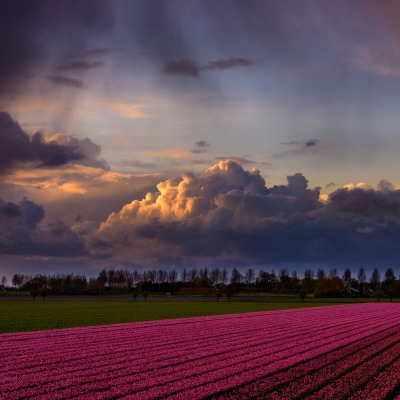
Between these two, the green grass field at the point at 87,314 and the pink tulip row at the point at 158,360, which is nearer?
the pink tulip row at the point at 158,360

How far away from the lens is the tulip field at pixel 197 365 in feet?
56.5

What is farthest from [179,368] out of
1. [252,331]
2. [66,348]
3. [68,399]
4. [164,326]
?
[164,326]

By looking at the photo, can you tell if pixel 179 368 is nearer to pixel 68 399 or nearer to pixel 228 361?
pixel 228 361

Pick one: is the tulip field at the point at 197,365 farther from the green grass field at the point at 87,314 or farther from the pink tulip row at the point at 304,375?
the green grass field at the point at 87,314

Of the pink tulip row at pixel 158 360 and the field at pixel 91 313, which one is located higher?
the pink tulip row at pixel 158 360

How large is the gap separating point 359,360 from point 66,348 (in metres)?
12.6

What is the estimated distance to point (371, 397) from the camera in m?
17.1

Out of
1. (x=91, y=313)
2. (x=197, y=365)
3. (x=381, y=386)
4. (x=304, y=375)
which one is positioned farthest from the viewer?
(x=91, y=313)

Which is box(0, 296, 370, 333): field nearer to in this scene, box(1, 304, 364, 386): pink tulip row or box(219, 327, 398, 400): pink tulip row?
box(1, 304, 364, 386): pink tulip row

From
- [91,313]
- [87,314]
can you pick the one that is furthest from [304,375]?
[91,313]

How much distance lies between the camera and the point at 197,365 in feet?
72.0

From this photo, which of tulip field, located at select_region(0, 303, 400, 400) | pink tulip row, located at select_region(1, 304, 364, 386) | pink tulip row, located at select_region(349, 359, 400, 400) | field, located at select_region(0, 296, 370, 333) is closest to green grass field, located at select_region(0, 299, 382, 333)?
field, located at select_region(0, 296, 370, 333)

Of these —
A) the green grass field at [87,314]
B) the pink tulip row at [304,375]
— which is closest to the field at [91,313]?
the green grass field at [87,314]

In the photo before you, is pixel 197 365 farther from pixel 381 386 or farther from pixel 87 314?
pixel 87 314
